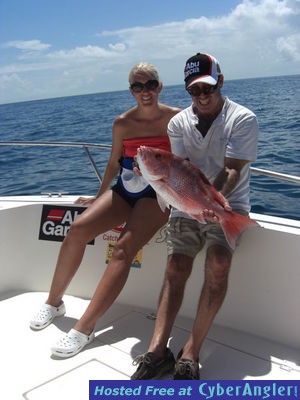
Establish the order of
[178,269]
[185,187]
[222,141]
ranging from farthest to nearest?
[222,141] → [178,269] → [185,187]

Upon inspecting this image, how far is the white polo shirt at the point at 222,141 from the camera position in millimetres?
2621

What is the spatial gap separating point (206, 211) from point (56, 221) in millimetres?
1708

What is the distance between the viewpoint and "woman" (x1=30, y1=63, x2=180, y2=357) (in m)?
2.79

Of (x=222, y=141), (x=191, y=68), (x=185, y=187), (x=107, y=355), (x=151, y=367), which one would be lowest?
(x=107, y=355)

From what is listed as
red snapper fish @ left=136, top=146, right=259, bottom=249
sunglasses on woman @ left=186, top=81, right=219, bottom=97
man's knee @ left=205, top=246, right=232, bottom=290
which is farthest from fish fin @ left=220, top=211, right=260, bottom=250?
sunglasses on woman @ left=186, top=81, right=219, bottom=97

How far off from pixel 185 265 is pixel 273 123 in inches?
571

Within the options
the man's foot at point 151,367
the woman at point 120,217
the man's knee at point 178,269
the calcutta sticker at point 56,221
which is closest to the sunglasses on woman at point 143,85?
the woman at point 120,217

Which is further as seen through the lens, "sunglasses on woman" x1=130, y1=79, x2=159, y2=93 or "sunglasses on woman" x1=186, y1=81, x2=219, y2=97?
"sunglasses on woman" x1=130, y1=79, x2=159, y2=93

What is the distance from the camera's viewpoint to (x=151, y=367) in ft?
7.81

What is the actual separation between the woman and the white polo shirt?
0.28 metres

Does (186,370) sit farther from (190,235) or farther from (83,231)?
(83,231)

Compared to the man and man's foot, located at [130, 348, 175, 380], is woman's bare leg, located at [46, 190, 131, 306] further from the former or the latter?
man's foot, located at [130, 348, 175, 380]

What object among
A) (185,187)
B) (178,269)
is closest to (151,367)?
(178,269)

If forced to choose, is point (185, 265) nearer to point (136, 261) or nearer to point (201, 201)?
point (201, 201)
